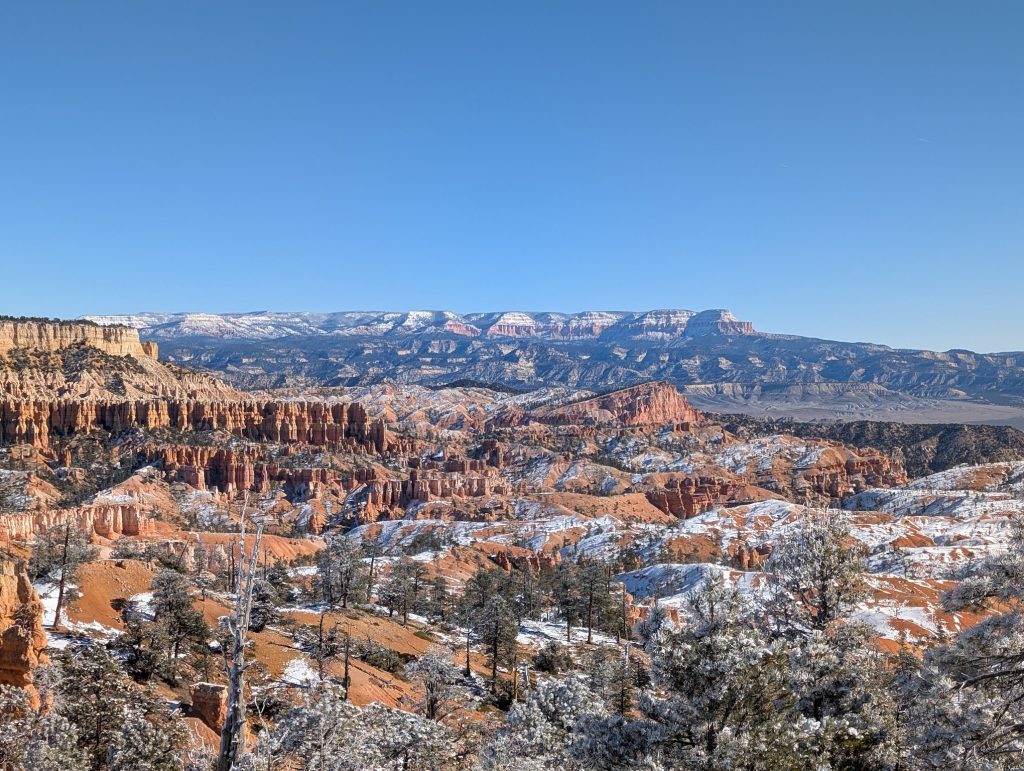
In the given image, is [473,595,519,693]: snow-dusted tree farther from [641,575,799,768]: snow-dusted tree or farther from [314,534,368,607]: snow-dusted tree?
[641,575,799,768]: snow-dusted tree

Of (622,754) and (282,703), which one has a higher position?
(622,754)

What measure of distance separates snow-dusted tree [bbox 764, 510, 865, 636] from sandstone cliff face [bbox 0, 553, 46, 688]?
24091 millimetres

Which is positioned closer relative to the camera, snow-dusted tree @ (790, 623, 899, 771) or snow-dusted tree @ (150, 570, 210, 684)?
snow-dusted tree @ (790, 623, 899, 771)

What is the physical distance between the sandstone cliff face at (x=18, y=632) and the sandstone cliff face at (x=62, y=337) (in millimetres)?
166065

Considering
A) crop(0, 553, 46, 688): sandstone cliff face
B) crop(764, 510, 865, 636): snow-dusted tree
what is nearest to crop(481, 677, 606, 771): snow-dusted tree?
crop(764, 510, 865, 636): snow-dusted tree

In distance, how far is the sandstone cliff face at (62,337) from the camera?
167m

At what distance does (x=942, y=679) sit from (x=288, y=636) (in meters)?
40.2

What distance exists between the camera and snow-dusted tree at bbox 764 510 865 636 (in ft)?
64.2

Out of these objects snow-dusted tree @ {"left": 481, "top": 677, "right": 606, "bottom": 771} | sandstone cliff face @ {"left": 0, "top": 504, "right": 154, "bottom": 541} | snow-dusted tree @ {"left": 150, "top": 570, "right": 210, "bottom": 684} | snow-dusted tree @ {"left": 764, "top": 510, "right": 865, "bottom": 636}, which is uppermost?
snow-dusted tree @ {"left": 764, "top": 510, "right": 865, "bottom": 636}

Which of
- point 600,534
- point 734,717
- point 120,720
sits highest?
point 734,717

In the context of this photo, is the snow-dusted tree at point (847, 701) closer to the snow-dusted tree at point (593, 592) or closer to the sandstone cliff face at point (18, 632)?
the sandstone cliff face at point (18, 632)

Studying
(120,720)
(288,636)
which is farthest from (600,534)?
(120,720)

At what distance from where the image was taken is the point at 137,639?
1383 inches

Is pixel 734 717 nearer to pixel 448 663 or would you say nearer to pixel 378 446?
pixel 448 663
